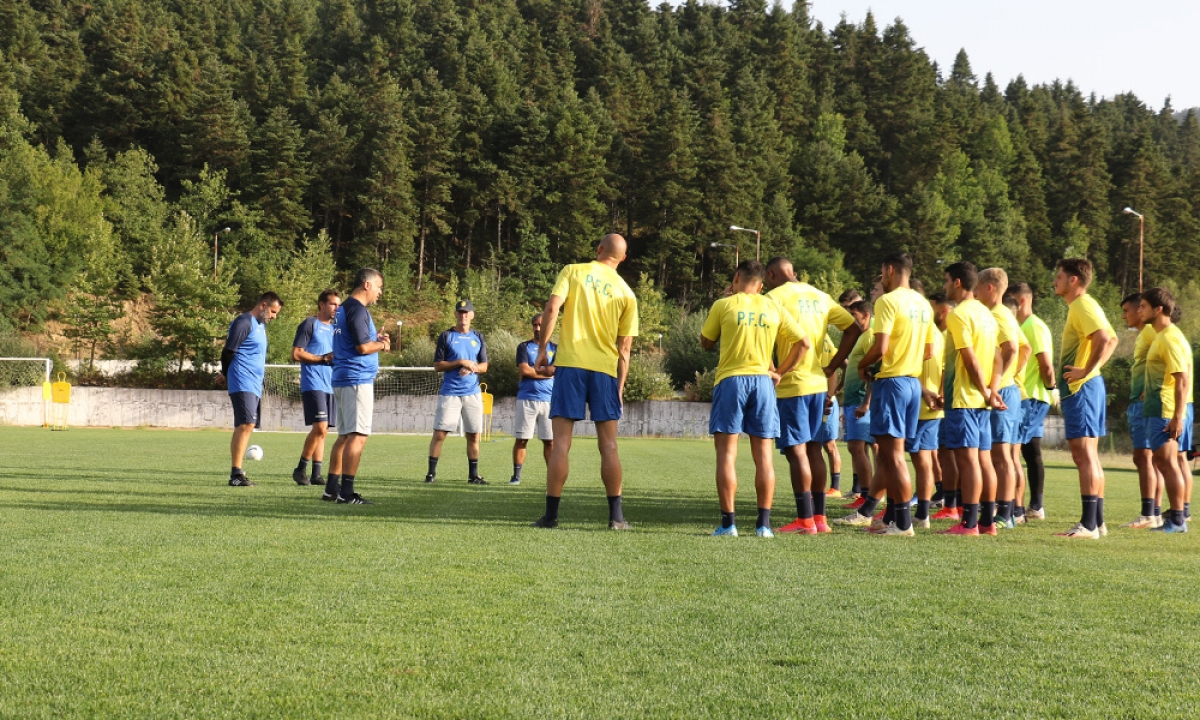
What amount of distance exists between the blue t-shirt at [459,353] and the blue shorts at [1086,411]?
22.2 feet

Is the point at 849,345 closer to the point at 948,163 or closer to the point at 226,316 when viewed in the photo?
the point at 226,316

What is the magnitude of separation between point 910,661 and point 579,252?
80097 mm

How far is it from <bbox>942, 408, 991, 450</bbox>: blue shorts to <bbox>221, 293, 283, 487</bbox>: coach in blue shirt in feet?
22.7

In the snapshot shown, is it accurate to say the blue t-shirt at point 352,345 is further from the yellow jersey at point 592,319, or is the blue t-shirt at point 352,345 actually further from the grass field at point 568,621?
the yellow jersey at point 592,319

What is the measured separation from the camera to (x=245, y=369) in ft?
37.3

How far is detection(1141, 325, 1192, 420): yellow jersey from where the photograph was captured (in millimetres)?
8922

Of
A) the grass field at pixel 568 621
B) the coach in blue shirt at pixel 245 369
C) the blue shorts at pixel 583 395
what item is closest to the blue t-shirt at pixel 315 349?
the coach in blue shirt at pixel 245 369

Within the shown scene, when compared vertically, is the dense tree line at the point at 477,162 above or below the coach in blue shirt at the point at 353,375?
above

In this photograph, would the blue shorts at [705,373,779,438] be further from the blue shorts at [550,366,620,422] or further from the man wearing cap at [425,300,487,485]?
the man wearing cap at [425,300,487,485]

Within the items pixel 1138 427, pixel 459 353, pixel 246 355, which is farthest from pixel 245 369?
pixel 1138 427

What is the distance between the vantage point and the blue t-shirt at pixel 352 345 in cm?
950

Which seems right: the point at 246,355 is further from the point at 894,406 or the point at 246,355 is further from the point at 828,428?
the point at 894,406

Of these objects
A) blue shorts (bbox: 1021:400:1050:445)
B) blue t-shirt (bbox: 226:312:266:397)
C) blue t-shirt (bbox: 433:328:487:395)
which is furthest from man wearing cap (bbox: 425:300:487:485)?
blue shorts (bbox: 1021:400:1050:445)

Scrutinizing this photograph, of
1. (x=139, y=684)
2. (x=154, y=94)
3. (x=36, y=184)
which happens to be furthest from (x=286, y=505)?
(x=154, y=94)
